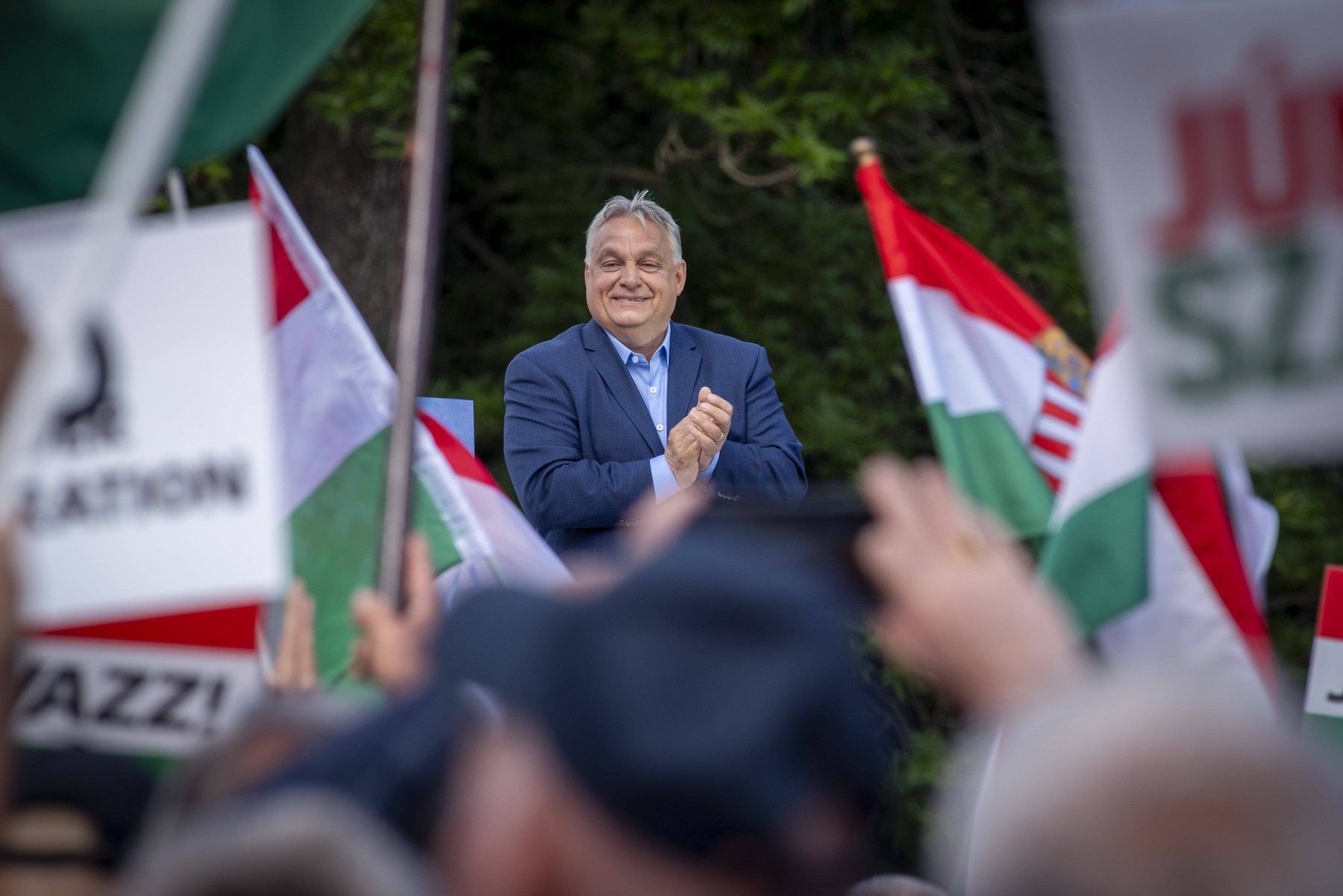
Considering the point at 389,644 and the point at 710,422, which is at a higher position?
the point at 389,644

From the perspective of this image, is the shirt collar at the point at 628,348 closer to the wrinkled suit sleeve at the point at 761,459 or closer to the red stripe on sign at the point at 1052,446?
the wrinkled suit sleeve at the point at 761,459

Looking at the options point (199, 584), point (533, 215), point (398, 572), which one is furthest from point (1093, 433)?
point (533, 215)

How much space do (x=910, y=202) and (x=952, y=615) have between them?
17.5ft

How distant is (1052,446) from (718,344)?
1.00m

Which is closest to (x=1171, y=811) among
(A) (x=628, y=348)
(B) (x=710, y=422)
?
(B) (x=710, y=422)

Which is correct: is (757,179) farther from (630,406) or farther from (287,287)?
(287,287)

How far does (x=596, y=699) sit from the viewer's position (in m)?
0.92

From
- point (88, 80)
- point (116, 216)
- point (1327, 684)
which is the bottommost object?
point (1327, 684)

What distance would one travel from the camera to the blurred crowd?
88 centimetres

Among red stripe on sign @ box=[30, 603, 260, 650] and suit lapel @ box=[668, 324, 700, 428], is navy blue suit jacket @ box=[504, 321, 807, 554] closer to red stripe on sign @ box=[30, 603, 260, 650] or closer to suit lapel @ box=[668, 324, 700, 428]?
suit lapel @ box=[668, 324, 700, 428]

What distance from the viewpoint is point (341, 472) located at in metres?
2.51

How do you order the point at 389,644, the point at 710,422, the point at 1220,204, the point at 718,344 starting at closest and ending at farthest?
1. the point at 389,644
2. the point at 1220,204
3. the point at 710,422
4. the point at 718,344

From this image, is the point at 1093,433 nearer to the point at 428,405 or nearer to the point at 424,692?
the point at 424,692

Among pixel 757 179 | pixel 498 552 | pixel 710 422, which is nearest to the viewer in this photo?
pixel 498 552
